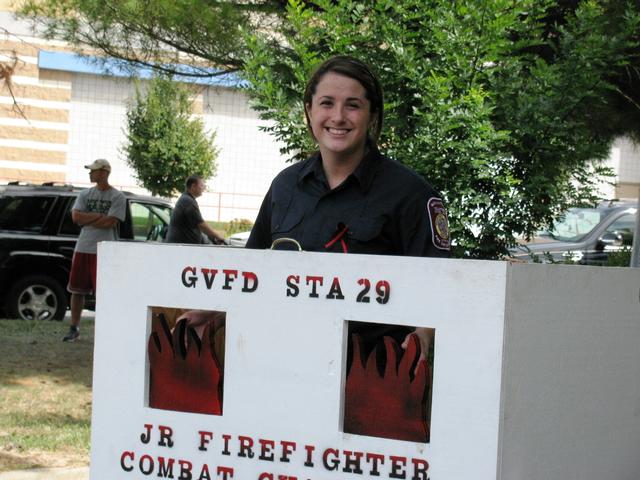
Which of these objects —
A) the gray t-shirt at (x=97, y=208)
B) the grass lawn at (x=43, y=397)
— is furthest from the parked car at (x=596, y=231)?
the grass lawn at (x=43, y=397)

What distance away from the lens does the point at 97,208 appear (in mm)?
10203

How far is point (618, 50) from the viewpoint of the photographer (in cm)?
558

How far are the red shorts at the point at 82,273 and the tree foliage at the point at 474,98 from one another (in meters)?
4.98

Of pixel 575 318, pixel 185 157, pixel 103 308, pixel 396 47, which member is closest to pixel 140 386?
pixel 103 308

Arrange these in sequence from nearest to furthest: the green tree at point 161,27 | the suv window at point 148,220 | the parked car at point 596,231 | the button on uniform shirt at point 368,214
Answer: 1. the button on uniform shirt at point 368,214
2. the green tree at point 161,27
3. the parked car at point 596,231
4. the suv window at point 148,220

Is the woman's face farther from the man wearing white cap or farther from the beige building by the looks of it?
the beige building

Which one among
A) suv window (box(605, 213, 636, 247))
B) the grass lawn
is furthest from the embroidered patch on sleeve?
suv window (box(605, 213, 636, 247))

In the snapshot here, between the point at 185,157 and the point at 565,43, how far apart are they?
3072 cm

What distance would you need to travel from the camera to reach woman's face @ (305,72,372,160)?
2.76 m

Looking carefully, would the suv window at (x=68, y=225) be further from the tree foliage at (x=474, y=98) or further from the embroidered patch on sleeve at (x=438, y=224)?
the embroidered patch on sleeve at (x=438, y=224)

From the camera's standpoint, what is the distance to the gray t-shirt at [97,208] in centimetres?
1012

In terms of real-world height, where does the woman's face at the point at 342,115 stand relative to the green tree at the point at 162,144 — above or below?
below

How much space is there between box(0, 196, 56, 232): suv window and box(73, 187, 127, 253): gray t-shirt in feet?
7.36

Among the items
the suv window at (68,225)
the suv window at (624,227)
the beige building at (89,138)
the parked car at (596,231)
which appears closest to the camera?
the parked car at (596,231)
